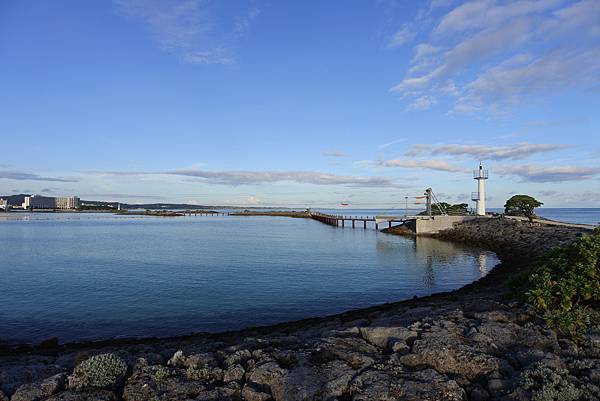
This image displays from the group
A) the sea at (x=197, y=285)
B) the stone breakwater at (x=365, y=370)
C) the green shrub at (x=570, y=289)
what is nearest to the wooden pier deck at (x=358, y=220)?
the sea at (x=197, y=285)

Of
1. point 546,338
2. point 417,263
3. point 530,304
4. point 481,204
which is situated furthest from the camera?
point 481,204

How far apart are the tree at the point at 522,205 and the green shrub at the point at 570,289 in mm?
43432

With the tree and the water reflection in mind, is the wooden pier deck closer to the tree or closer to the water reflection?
the tree

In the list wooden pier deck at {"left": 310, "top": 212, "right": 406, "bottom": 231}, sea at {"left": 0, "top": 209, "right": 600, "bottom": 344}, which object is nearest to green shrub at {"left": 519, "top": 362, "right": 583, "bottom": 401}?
sea at {"left": 0, "top": 209, "right": 600, "bottom": 344}

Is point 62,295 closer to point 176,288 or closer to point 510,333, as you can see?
point 176,288

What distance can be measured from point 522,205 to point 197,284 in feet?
157

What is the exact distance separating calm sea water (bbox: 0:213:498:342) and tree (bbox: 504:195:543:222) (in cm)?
1906

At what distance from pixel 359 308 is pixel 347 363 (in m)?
10.6

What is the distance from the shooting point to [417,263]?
3136 cm

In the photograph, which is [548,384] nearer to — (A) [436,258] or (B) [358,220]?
(A) [436,258]

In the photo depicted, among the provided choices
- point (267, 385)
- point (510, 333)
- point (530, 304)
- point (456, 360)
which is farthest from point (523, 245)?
point (267, 385)

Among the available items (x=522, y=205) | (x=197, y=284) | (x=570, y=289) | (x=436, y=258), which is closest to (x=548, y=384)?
(x=570, y=289)

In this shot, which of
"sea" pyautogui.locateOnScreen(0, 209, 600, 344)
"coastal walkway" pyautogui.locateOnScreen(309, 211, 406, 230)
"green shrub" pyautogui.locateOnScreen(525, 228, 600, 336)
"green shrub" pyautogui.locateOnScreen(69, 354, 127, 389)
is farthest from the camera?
"coastal walkway" pyautogui.locateOnScreen(309, 211, 406, 230)

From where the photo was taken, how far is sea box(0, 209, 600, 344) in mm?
16109
